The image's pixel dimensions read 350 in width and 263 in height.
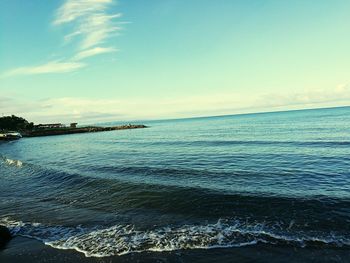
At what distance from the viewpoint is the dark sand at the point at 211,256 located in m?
9.37

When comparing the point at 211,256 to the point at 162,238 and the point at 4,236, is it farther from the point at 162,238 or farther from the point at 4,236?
the point at 4,236

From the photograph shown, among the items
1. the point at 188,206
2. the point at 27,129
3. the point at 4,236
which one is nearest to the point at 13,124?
the point at 27,129

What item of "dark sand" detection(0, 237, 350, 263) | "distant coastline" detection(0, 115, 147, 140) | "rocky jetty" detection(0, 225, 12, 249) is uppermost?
"distant coastline" detection(0, 115, 147, 140)

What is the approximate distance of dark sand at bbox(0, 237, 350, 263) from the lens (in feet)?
30.7

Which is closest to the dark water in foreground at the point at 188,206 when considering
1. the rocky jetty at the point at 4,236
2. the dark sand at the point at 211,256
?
the dark sand at the point at 211,256

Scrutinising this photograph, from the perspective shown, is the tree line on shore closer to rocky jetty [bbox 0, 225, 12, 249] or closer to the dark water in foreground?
the dark water in foreground

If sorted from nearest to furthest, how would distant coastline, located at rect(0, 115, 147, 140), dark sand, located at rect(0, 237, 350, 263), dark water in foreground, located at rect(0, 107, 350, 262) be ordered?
dark sand, located at rect(0, 237, 350, 263), dark water in foreground, located at rect(0, 107, 350, 262), distant coastline, located at rect(0, 115, 147, 140)

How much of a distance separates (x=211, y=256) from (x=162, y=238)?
234cm

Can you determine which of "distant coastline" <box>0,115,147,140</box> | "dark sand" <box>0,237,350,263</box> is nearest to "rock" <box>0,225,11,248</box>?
"dark sand" <box>0,237,350,263</box>

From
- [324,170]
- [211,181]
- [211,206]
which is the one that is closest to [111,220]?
[211,206]

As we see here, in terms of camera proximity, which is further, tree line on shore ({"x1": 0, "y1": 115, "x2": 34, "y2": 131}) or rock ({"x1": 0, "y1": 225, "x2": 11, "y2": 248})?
tree line on shore ({"x1": 0, "y1": 115, "x2": 34, "y2": 131})

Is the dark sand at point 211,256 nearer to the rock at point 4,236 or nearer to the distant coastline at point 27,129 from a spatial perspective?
the rock at point 4,236

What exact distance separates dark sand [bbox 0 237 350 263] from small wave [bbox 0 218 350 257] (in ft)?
1.16

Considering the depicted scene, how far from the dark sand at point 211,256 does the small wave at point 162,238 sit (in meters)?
0.35
